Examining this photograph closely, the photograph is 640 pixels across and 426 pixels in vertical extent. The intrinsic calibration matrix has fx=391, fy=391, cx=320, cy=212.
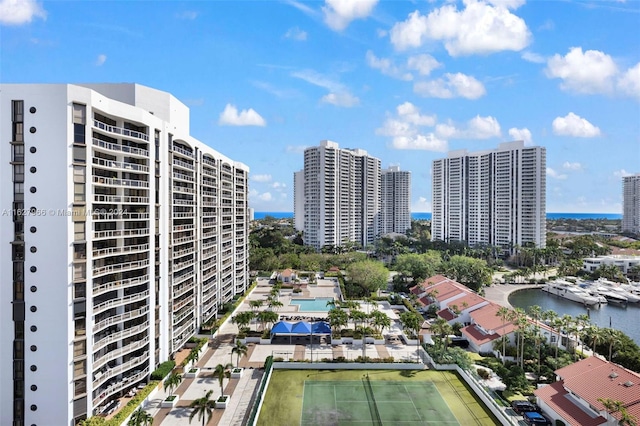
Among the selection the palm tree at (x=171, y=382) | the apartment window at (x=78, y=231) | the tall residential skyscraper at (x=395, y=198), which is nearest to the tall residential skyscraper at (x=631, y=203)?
the tall residential skyscraper at (x=395, y=198)

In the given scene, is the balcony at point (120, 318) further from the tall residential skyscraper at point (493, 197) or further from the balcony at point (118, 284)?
the tall residential skyscraper at point (493, 197)

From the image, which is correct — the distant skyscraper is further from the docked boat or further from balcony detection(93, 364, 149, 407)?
balcony detection(93, 364, 149, 407)

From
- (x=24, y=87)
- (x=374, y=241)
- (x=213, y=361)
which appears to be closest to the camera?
(x=24, y=87)

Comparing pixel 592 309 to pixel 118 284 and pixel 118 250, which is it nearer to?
pixel 118 284

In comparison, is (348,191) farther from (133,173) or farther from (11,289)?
(11,289)

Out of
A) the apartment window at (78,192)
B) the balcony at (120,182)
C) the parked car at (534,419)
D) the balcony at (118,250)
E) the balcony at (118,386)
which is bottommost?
the parked car at (534,419)

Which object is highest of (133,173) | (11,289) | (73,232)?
(133,173)

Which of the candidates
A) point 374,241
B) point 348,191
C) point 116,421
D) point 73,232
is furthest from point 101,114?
point 374,241
